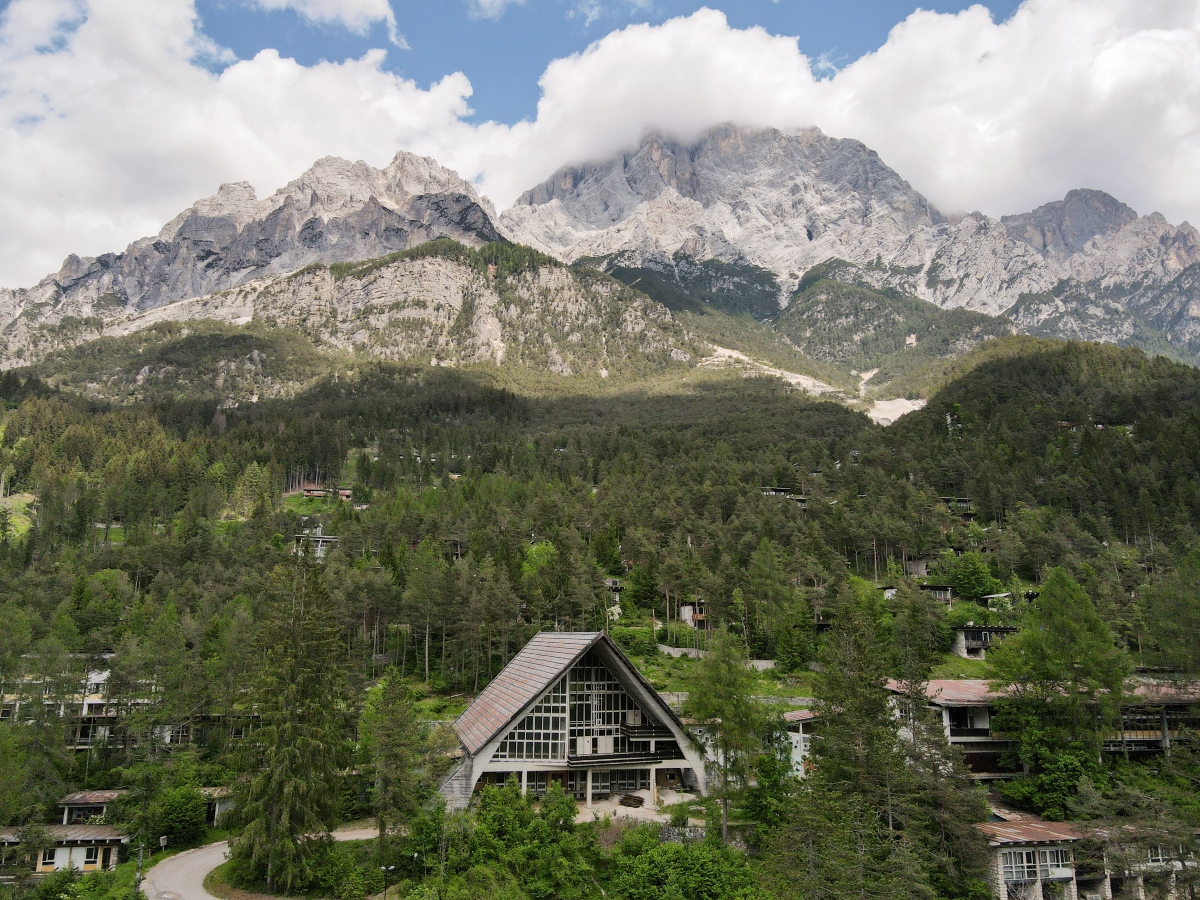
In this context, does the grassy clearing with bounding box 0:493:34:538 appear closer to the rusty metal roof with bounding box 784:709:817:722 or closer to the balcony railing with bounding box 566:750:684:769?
the balcony railing with bounding box 566:750:684:769

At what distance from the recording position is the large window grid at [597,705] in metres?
43.8

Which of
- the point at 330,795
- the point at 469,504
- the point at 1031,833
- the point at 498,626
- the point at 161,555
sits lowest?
the point at 1031,833

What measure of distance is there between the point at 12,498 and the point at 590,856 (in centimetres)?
13259

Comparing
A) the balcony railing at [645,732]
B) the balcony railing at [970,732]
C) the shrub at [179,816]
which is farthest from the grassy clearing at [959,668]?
the shrub at [179,816]

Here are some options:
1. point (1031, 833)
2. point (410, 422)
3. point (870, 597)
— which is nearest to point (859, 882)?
point (1031, 833)

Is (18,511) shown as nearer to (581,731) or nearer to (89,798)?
(89,798)

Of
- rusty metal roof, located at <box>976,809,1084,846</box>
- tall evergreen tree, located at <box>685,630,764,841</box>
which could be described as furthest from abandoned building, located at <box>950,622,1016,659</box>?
tall evergreen tree, located at <box>685,630,764,841</box>

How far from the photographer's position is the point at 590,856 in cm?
3353

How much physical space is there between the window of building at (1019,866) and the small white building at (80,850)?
145 ft

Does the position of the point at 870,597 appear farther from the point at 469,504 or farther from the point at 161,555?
the point at 161,555

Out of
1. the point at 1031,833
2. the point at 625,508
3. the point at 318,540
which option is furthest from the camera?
the point at 318,540

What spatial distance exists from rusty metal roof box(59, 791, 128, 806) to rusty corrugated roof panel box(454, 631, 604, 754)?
19.8 metres

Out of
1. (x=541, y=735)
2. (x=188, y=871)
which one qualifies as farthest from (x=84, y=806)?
(x=541, y=735)

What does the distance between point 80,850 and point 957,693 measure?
168 ft
